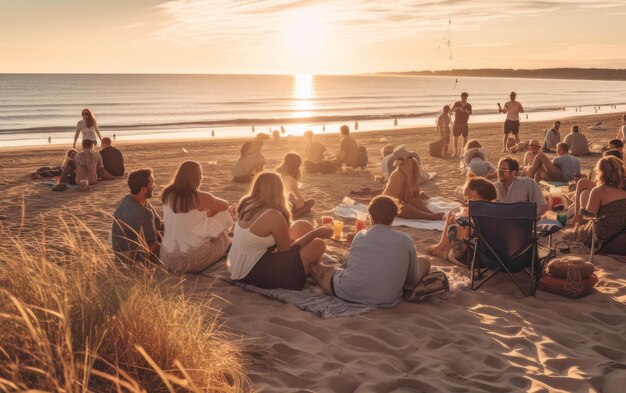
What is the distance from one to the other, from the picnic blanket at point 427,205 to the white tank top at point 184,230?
130 inches

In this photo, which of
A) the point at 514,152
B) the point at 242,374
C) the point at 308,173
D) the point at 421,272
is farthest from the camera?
the point at 514,152

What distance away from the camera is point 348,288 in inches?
201

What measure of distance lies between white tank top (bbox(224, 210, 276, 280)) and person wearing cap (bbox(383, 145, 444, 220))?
3.38 metres

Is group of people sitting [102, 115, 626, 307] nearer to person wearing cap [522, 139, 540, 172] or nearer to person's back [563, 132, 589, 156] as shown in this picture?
person wearing cap [522, 139, 540, 172]

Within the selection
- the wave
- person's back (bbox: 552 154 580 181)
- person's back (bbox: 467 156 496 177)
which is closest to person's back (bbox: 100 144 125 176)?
person's back (bbox: 467 156 496 177)

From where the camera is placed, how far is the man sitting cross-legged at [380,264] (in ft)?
16.0

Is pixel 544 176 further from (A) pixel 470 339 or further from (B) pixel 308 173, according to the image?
(A) pixel 470 339

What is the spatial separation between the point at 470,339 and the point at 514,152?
1393 cm

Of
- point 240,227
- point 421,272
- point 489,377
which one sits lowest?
point 489,377

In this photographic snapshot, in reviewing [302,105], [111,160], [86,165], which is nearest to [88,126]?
[111,160]

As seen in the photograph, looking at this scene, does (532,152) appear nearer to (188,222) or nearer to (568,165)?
(568,165)

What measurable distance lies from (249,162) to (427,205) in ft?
13.6

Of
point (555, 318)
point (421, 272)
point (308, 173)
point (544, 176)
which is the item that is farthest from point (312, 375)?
point (308, 173)

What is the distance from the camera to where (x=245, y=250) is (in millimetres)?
5520
